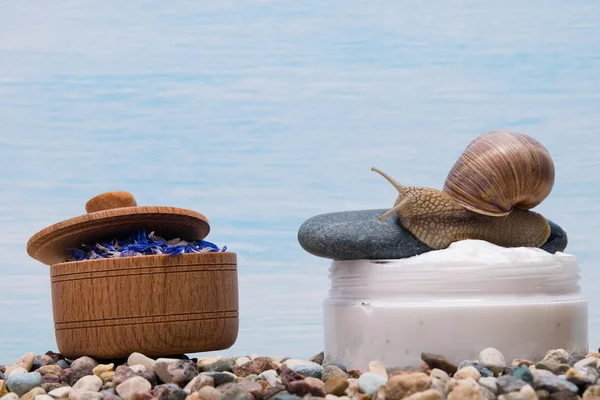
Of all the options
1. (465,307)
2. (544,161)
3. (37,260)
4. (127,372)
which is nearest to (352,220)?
(465,307)

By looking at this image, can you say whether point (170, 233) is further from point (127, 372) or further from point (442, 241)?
point (442, 241)

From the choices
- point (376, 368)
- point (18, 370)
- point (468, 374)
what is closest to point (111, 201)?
point (18, 370)

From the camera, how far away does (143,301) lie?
4.88 m

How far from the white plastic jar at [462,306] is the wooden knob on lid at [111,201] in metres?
1.55

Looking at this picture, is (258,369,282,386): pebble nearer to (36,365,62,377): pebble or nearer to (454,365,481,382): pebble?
(454,365,481,382): pebble

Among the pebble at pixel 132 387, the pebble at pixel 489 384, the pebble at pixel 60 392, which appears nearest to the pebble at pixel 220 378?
the pebble at pixel 132 387

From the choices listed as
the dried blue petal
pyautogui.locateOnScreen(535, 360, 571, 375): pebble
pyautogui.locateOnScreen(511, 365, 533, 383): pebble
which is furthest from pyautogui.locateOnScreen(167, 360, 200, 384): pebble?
pyautogui.locateOnScreen(535, 360, 571, 375): pebble

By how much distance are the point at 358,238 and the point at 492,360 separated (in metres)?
1.07

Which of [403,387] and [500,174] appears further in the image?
[500,174]

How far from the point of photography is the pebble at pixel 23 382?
4.48m

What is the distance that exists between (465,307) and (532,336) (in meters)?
0.45

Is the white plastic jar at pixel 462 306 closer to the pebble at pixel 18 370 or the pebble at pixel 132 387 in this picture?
the pebble at pixel 132 387

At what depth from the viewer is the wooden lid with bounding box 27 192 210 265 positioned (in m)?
5.03

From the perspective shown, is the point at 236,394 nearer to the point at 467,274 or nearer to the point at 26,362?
the point at 467,274
